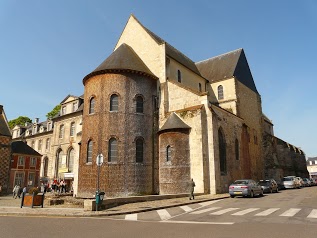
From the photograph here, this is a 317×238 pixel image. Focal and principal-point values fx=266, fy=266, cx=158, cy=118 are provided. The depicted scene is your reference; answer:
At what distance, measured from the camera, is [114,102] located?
21.2m

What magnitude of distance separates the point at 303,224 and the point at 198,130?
1317 cm

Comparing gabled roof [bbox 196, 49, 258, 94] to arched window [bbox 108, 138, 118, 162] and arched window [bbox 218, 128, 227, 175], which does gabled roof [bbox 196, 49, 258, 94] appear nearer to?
arched window [bbox 218, 128, 227, 175]

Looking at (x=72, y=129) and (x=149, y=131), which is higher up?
(x=72, y=129)

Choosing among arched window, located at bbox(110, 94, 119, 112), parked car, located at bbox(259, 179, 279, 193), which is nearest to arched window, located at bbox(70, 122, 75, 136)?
arched window, located at bbox(110, 94, 119, 112)

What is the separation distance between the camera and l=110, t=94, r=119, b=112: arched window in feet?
69.2

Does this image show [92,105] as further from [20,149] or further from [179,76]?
[20,149]

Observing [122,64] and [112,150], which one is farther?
[122,64]

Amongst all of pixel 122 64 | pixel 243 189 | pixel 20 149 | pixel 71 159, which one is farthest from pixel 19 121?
pixel 243 189

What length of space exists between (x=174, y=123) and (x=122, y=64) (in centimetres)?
651

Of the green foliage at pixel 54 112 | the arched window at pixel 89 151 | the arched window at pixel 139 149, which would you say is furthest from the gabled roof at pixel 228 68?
the green foliage at pixel 54 112

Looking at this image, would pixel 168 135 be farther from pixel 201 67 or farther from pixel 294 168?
pixel 294 168

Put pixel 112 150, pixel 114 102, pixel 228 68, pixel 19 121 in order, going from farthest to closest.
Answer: pixel 19 121 < pixel 228 68 < pixel 114 102 < pixel 112 150

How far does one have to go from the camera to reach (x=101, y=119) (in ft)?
68.3

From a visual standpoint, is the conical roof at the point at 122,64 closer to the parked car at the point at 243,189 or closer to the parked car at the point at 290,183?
the parked car at the point at 243,189
